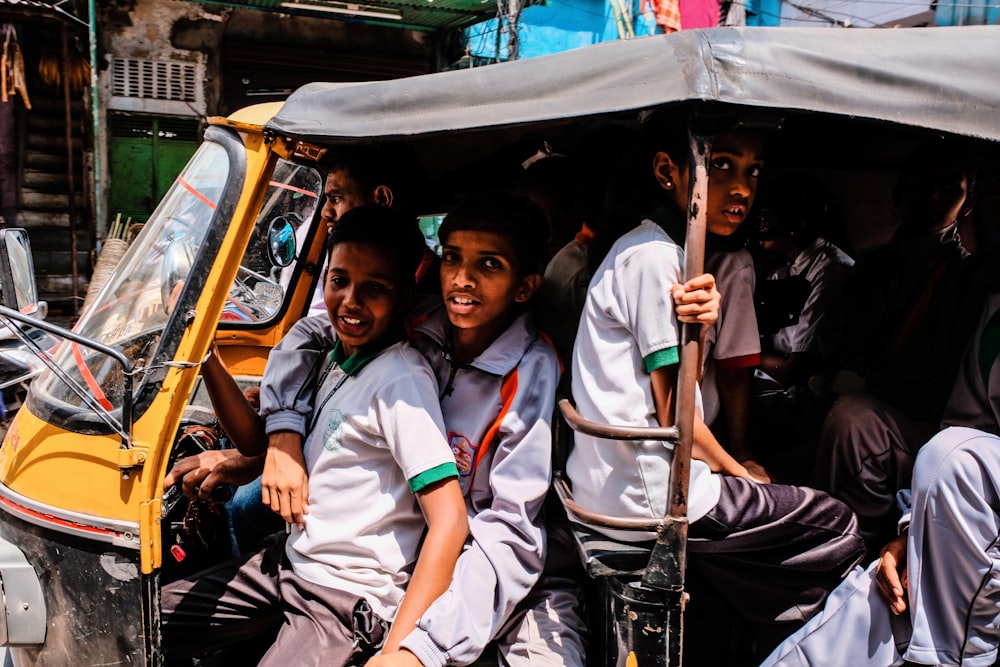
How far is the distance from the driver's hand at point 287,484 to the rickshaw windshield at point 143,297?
1.38ft

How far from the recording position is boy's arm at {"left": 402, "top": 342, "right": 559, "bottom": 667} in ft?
5.87

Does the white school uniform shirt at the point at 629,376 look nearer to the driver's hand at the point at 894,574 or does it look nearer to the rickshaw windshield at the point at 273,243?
the driver's hand at the point at 894,574

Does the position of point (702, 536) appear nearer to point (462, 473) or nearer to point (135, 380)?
point (462, 473)

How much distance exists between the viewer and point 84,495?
184 centimetres

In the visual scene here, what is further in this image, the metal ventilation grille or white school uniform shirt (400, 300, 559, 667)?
the metal ventilation grille

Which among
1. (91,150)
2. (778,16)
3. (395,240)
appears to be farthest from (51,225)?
(778,16)

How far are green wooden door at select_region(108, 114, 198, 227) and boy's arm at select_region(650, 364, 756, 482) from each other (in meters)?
8.90

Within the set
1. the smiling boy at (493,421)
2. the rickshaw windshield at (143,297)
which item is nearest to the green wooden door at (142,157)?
the rickshaw windshield at (143,297)

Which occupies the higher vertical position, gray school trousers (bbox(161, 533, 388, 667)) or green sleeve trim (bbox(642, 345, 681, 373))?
green sleeve trim (bbox(642, 345, 681, 373))

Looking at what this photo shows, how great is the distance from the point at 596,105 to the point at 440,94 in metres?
0.38

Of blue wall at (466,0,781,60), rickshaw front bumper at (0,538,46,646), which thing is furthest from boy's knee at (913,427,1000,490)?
blue wall at (466,0,781,60)

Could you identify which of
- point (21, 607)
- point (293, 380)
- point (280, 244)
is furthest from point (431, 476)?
point (280, 244)

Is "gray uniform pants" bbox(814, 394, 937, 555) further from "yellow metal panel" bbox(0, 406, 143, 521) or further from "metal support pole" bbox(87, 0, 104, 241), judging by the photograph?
"metal support pole" bbox(87, 0, 104, 241)

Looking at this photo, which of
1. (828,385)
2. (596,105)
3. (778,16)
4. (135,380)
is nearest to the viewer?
(596,105)
